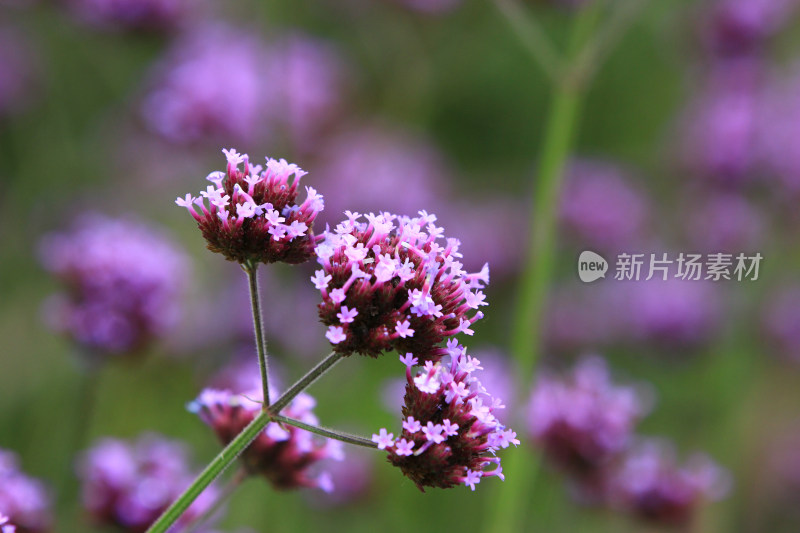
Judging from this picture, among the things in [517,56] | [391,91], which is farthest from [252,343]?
[517,56]

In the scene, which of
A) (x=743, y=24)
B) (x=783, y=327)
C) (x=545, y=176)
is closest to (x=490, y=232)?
(x=783, y=327)

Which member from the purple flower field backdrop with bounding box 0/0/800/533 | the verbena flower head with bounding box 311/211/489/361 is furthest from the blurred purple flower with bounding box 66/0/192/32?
the verbena flower head with bounding box 311/211/489/361

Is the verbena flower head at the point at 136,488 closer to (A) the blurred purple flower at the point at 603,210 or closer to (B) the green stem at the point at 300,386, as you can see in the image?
(B) the green stem at the point at 300,386

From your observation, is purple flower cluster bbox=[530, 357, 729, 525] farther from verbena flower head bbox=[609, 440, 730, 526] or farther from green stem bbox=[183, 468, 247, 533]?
green stem bbox=[183, 468, 247, 533]

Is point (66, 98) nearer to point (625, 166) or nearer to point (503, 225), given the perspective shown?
point (503, 225)

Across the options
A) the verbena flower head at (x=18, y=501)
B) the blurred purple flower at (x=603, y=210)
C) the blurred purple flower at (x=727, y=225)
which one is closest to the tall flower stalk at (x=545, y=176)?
the verbena flower head at (x=18, y=501)

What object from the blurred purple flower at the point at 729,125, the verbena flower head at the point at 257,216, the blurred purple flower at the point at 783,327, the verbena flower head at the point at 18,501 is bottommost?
the verbena flower head at the point at 18,501
